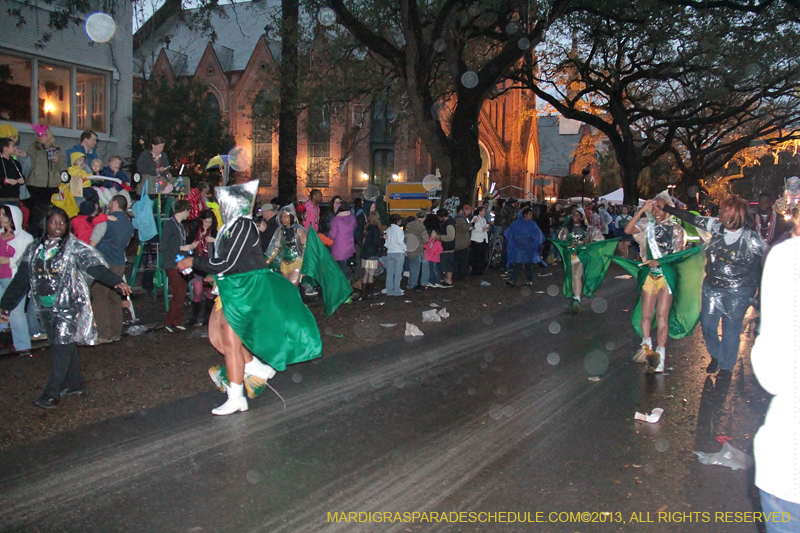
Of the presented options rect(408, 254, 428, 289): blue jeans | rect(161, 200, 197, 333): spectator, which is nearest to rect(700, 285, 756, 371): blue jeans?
rect(161, 200, 197, 333): spectator

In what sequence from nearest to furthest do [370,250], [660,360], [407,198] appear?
[660,360]
[370,250]
[407,198]

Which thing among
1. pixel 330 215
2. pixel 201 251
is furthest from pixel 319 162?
pixel 201 251

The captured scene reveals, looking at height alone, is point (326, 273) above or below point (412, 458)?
above

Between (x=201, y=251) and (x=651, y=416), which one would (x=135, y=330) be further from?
(x=651, y=416)

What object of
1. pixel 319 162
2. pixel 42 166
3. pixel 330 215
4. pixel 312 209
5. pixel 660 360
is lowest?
pixel 660 360

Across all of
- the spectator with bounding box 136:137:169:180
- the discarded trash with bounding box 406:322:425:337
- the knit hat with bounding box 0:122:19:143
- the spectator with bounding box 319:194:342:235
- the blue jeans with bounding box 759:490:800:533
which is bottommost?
the discarded trash with bounding box 406:322:425:337

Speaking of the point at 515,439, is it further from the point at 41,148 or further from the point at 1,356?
the point at 41,148

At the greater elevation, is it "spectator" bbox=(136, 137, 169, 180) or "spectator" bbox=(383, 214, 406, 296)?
"spectator" bbox=(136, 137, 169, 180)

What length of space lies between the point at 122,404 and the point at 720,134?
42.9 metres

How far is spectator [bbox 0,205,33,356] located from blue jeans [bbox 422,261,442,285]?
338 inches

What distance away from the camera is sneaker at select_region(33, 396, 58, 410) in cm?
566

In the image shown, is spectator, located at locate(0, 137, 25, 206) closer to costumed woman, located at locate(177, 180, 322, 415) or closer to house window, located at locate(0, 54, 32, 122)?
house window, located at locate(0, 54, 32, 122)

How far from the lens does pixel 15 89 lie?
1409 centimetres

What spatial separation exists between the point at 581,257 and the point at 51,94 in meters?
12.2
